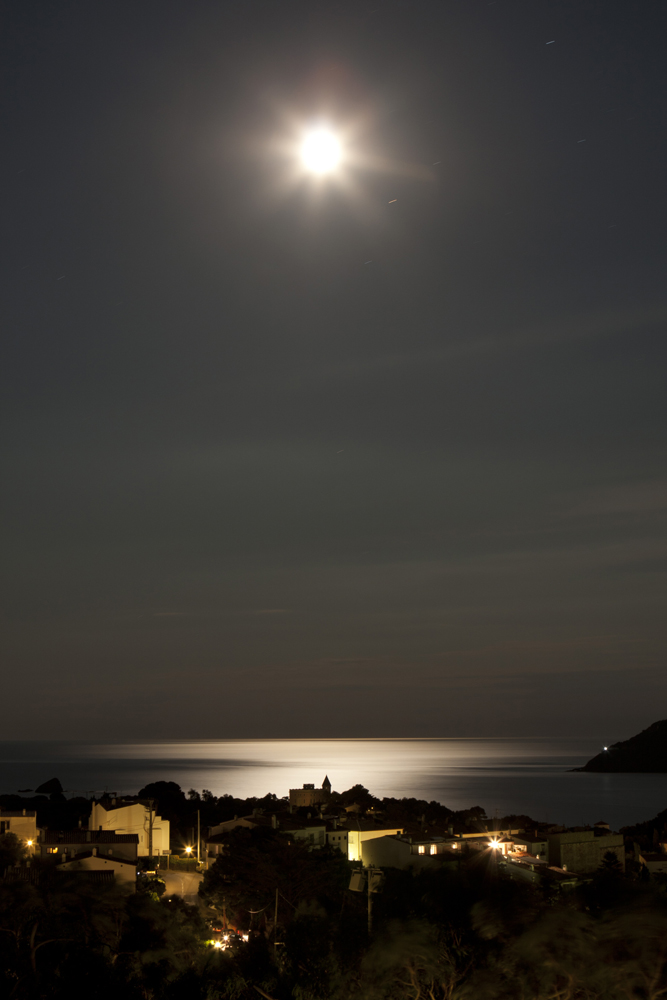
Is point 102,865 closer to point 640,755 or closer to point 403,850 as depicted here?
point 403,850

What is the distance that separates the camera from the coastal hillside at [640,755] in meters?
177

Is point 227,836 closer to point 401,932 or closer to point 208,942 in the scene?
point 208,942

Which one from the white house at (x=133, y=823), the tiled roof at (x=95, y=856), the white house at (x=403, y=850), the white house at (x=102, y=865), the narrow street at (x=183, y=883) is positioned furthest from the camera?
the white house at (x=133, y=823)

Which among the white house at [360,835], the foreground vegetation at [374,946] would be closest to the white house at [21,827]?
the foreground vegetation at [374,946]

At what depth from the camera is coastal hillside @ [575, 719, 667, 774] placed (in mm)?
176875

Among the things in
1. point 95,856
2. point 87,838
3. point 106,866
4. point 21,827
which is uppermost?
point 21,827

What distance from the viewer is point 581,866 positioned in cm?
3369

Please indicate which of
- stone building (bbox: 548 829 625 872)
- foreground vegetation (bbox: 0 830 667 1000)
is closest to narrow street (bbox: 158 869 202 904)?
foreground vegetation (bbox: 0 830 667 1000)

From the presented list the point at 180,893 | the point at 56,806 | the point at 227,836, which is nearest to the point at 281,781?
the point at 56,806

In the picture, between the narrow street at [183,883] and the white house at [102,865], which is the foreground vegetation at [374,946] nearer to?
the white house at [102,865]

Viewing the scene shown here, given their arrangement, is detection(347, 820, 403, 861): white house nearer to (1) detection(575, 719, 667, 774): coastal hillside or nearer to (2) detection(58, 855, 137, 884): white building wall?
(2) detection(58, 855, 137, 884): white building wall

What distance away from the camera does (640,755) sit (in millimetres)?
184500

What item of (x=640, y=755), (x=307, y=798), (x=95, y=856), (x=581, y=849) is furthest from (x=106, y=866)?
(x=640, y=755)

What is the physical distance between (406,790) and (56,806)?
5479 centimetres
